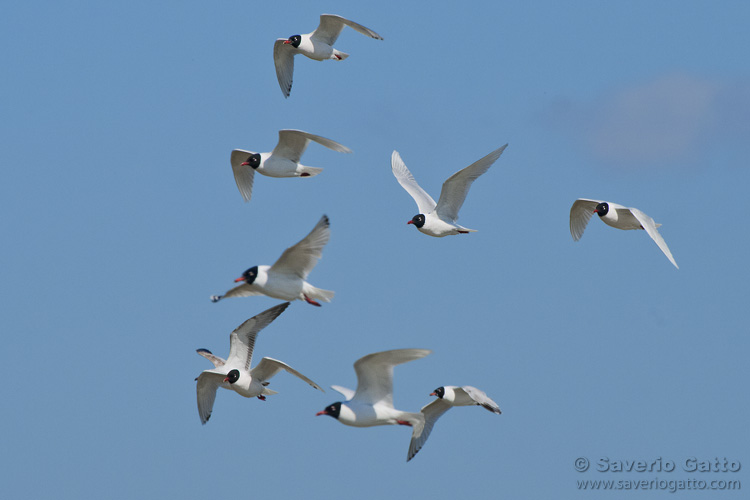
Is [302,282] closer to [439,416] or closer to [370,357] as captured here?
[370,357]

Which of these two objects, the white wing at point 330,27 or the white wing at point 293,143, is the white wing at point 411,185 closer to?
the white wing at point 293,143

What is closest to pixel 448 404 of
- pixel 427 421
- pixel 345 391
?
pixel 427 421

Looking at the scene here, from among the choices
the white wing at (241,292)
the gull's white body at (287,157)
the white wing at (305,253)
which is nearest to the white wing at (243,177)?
the gull's white body at (287,157)

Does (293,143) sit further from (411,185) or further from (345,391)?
(345,391)

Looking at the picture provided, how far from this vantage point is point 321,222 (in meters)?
16.2

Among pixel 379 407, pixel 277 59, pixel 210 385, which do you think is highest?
pixel 277 59

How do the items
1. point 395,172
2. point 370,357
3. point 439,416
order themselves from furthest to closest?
1. point 395,172
2. point 439,416
3. point 370,357

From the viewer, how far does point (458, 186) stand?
20.8 m

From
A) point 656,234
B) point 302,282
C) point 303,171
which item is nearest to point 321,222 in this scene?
point 302,282

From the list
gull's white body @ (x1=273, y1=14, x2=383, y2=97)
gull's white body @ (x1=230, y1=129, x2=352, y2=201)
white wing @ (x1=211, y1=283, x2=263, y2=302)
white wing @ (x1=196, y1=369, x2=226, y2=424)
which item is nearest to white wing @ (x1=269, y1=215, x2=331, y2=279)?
white wing @ (x1=211, y1=283, x2=263, y2=302)

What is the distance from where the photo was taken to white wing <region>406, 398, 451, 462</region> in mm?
19516

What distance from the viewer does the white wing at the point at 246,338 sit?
831 inches

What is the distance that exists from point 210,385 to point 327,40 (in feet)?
23.8

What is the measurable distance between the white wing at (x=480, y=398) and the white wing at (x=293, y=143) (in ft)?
16.0
